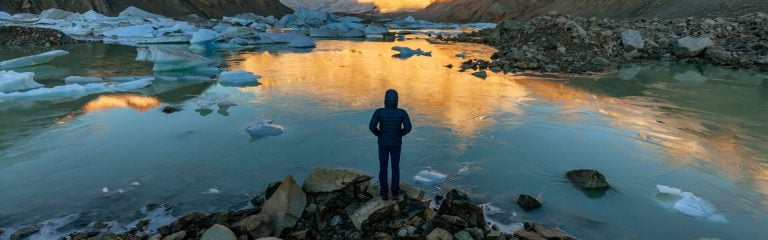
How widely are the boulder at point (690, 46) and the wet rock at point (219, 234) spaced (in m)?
20.0

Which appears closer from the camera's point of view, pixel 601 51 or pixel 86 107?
pixel 86 107

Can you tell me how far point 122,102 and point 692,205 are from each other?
33.6 ft

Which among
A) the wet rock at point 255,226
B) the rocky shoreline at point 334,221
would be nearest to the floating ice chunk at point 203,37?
the rocky shoreline at point 334,221

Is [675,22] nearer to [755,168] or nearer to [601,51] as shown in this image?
[601,51]

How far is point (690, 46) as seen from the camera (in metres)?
18.7

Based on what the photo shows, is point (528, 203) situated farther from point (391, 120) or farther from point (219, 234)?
point (219, 234)

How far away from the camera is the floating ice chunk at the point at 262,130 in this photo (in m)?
7.56

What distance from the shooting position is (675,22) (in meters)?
24.2

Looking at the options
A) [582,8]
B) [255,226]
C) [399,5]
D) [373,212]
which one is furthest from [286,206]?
[399,5]

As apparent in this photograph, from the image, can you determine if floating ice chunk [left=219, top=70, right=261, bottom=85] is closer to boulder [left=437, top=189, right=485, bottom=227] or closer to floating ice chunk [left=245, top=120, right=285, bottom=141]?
floating ice chunk [left=245, top=120, right=285, bottom=141]

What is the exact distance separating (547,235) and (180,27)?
31.2 m

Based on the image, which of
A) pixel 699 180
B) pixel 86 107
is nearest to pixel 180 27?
pixel 86 107

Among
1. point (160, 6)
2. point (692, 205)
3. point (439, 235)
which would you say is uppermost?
point (160, 6)

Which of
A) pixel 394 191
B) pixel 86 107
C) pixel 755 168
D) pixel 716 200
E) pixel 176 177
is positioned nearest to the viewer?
pixel 394 191
